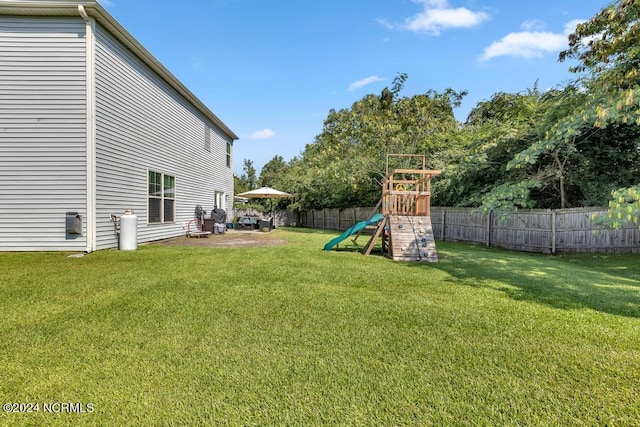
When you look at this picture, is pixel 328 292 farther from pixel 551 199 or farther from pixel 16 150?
pixel 551 199

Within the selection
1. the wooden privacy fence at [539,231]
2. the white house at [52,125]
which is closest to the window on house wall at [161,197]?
the white house at [52,125]

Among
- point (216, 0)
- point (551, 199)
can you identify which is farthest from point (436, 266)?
point (216, 0)

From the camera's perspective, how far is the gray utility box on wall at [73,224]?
22.8 feet

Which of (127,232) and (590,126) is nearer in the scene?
(127,232)

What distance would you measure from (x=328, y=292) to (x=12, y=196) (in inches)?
297

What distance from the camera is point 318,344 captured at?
2684 mm

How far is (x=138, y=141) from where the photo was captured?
353 inches

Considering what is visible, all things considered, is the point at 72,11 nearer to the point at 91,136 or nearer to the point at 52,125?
the point at 52,125

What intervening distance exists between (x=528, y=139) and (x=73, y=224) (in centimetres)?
1285

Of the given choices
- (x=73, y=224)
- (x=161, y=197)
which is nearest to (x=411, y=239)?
(x=73, y=224)

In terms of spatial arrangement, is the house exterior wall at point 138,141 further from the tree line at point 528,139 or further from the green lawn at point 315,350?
the tree line at point 528,139

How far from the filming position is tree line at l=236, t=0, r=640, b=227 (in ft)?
20.2

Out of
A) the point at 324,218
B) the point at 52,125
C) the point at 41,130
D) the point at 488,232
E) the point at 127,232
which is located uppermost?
the point at 52,125

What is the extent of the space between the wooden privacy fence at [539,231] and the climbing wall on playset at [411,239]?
140 centimetres
